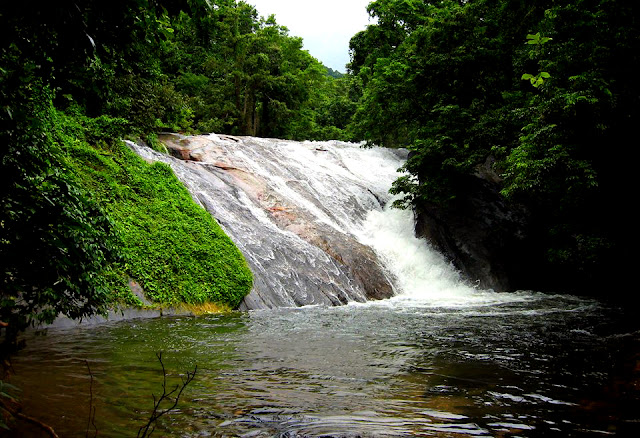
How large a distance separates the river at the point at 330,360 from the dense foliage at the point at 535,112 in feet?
8.80

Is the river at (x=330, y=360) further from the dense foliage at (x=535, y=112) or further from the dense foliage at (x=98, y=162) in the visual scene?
the dense foliage at (x=535, y=112)

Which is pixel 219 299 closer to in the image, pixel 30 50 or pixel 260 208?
pixel 260 208

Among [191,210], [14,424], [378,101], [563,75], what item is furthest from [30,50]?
[378,101]

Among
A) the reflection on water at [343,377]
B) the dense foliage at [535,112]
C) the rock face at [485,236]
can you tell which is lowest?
the reflection on water at [343,377]

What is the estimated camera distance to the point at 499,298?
14625 mm

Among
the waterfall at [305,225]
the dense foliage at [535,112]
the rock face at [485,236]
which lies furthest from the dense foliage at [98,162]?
the rock face at [485,236]

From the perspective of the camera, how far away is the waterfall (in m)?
12.7

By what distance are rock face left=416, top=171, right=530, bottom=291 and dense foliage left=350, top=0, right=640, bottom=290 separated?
0.51m

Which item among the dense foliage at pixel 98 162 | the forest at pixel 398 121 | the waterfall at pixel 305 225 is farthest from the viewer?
the waterfall at pixel 305 225

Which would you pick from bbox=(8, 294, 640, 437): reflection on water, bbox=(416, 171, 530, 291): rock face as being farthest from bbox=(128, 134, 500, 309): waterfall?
bbox=(8, 294, 640, 437): reflection on water

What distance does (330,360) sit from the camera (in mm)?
6340

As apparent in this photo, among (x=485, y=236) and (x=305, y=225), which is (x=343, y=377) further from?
(x=485, y=236)

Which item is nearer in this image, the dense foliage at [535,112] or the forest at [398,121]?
the forest at [398,121]

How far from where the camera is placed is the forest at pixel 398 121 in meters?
2.82
